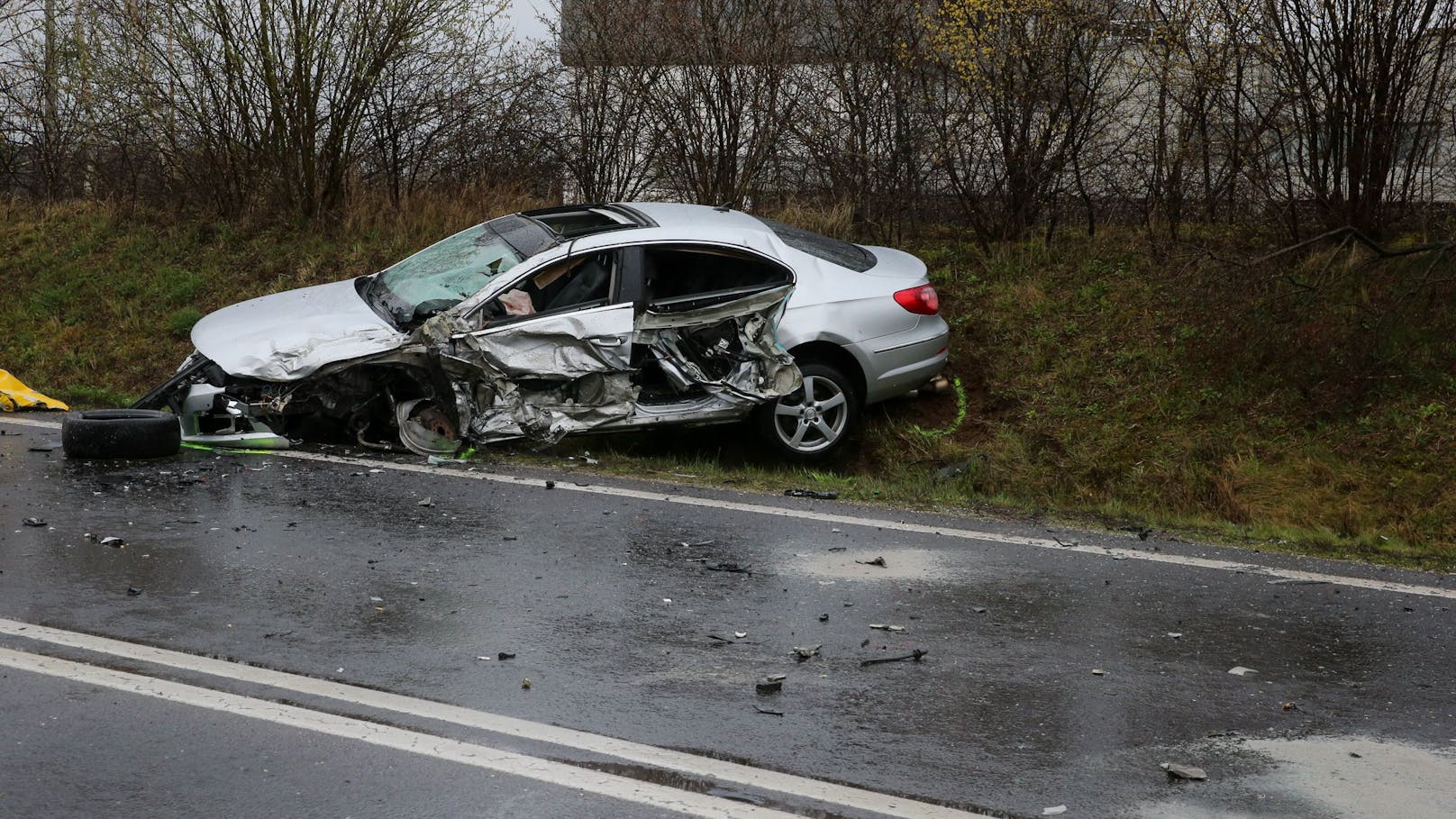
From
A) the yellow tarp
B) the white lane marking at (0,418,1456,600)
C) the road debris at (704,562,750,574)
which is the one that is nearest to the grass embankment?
the yellow tarp

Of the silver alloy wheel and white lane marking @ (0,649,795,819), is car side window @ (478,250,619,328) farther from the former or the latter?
white lane marking @ (0,649,795,819)

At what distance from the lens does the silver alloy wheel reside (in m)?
9.08

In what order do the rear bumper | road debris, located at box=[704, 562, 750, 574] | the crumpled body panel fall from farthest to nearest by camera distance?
the rear bumper < the crumpled body panel < road debris, located at box=[704, 562, 750, 574]

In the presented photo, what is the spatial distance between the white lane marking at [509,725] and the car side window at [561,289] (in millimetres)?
4137

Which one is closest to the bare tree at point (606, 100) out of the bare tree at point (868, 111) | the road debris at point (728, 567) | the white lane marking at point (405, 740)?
the bare tree at point (868, 111)

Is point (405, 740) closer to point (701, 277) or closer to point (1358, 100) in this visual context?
point (701, 277)

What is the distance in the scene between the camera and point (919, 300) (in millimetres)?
9500

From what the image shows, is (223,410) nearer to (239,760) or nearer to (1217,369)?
(239,760)

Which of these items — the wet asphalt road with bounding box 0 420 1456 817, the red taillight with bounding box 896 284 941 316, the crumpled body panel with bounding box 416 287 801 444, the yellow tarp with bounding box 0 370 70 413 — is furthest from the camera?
the yellow tarp with bounding box 0 370 70 413

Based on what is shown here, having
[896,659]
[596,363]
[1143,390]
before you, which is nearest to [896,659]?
[896,659]

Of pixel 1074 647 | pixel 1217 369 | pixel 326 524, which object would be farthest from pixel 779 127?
pixel 1074 647

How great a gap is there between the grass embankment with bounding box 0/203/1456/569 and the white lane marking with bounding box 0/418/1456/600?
0.66 metres

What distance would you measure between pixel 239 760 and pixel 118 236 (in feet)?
40.1

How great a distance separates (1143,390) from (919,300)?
6.42ft
